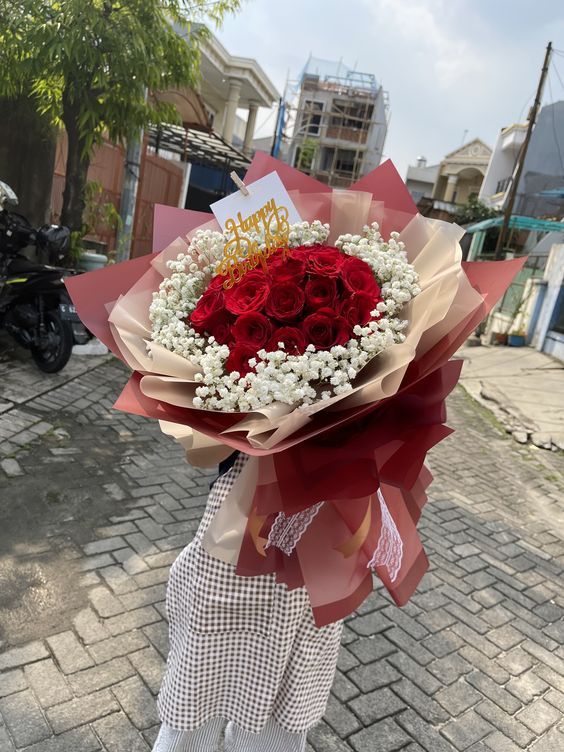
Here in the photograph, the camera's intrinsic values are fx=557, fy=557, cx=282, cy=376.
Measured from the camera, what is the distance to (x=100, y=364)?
20.8 ft

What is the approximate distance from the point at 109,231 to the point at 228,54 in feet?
46.9

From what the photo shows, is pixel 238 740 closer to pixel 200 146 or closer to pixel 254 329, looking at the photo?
pixel 254 329

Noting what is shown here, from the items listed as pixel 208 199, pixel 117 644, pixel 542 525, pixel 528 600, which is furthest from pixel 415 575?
pixel 208 199

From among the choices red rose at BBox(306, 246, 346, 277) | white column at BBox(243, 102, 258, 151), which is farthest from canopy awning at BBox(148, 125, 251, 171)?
red rose at BBox(306, 246, 346, 277)

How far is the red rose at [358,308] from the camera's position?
4.31 feet

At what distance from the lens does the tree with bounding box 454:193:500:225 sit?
89.0 ft

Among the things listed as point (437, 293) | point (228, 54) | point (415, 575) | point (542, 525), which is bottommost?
point (542, 525)

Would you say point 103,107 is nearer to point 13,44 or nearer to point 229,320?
point 13,44

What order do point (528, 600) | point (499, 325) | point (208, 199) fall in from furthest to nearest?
point (208, 199) → point (499, 325) → point (528, 600)

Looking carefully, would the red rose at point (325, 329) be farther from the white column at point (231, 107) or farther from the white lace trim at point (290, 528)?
the white column at point (231, 107)

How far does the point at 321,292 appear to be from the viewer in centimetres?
133

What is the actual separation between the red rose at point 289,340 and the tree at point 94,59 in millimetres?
4924

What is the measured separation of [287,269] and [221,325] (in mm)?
215

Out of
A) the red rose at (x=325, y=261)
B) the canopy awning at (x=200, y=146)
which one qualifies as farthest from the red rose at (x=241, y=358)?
the canopy awning at (x=200, y=146)
